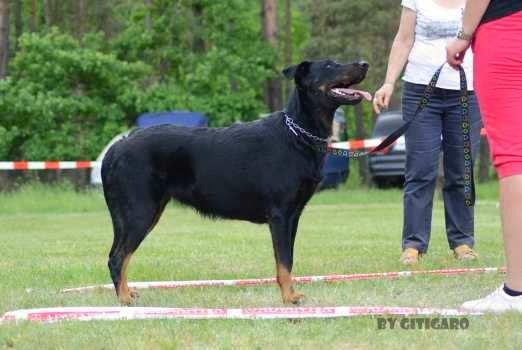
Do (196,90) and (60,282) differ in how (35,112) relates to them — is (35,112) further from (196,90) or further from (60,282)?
(60,282)

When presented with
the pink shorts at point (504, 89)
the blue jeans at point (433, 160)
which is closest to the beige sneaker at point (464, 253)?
the blue jeans at point (433, 160)

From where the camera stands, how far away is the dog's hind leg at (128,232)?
5324 mm

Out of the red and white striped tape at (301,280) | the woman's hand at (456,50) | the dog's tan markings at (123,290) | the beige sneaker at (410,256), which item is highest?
the woman's hand at (456,50)

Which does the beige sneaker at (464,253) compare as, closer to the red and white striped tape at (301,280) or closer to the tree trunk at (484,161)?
the red and white striped tape at (301,280)

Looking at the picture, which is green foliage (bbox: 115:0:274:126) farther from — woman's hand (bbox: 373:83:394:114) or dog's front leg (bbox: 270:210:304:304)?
dog's front leg (bbox: 270:210:304:304)

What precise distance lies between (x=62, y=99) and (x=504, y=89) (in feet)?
55.5

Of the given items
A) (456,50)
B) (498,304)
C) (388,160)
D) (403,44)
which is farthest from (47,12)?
(498,304)

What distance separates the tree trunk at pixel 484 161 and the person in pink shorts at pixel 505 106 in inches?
801

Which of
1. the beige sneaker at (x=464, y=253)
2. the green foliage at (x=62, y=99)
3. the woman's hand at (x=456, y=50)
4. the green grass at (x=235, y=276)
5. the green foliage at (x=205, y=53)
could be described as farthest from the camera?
the green foliage at (x=205, y=53)

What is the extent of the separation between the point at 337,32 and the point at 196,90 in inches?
243

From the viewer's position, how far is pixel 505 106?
4410 mm

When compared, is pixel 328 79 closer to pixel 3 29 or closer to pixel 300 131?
pixel 300 131

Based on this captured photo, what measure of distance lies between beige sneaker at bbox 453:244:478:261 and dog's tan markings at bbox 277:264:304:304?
7.63ft

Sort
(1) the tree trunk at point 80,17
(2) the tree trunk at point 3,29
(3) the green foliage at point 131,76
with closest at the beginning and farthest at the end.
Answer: (2) the tree trunk at point 3,29 → (3) the green foliage at point 131,76 → (1) the tree trunk at point 80,17
